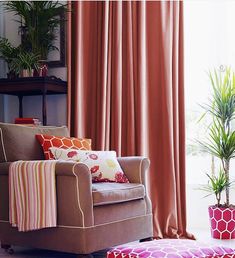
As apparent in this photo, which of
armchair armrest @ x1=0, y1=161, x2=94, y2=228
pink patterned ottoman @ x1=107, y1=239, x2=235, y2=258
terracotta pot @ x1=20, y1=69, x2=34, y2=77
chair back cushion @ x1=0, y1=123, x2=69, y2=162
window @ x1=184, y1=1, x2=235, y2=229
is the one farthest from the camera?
window @ x1=184, y1=1, x2=235, y2=229

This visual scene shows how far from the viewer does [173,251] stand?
2.01 metres

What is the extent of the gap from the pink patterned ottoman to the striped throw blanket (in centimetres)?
87

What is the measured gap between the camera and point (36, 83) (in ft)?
13.1

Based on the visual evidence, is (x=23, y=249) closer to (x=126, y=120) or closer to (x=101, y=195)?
(x=101, y=195)

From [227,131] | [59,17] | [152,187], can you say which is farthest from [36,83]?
[227,131]

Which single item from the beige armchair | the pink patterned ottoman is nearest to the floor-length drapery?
the beige armchair

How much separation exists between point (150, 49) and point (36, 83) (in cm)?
100

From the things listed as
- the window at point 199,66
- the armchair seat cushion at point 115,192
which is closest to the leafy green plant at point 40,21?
the window at point 199,66

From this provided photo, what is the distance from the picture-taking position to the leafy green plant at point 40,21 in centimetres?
422

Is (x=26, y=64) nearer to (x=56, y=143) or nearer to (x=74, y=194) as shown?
(x=56, y=143)

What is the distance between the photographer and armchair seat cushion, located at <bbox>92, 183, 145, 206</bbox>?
114 inches

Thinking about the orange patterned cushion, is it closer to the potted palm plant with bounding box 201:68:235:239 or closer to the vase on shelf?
the vase on shelf

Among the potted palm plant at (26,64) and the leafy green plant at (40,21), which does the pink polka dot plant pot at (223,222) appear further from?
the leafy green plant at (40,21)

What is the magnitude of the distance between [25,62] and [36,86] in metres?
0.27
